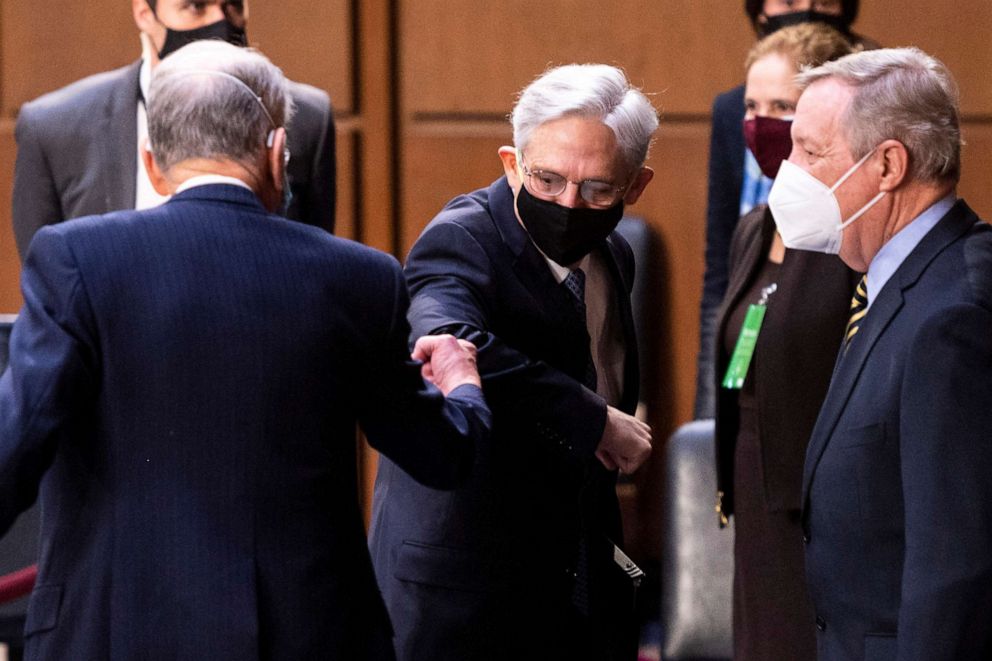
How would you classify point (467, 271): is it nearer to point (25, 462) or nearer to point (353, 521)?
point (353, 521)

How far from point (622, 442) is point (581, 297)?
0.25 m

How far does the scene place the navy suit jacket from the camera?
1.89 meters

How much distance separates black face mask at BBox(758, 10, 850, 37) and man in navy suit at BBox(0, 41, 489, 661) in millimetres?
2281

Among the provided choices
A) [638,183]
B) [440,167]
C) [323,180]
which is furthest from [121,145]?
[638,183]

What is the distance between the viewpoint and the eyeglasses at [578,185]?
222cm

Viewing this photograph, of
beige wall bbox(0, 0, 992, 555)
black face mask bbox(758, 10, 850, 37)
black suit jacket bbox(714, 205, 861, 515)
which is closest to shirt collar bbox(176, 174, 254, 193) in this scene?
black suit jacket bbox(714, 205, 861, 515)

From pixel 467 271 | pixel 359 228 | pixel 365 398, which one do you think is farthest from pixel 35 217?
pixel 365 398

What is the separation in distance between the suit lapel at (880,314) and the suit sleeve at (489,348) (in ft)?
1.01

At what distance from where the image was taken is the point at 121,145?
352 centimetres

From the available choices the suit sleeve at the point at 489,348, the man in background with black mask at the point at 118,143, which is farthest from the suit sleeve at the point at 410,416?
the man in background with black mask at the point at 118,143

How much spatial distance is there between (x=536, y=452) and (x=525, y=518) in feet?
0.32

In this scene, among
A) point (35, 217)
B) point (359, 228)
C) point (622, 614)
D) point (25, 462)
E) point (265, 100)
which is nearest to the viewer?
point (25, 462)

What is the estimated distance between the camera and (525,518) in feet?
7.45

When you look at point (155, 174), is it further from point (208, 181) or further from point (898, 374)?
point (898, 374)
